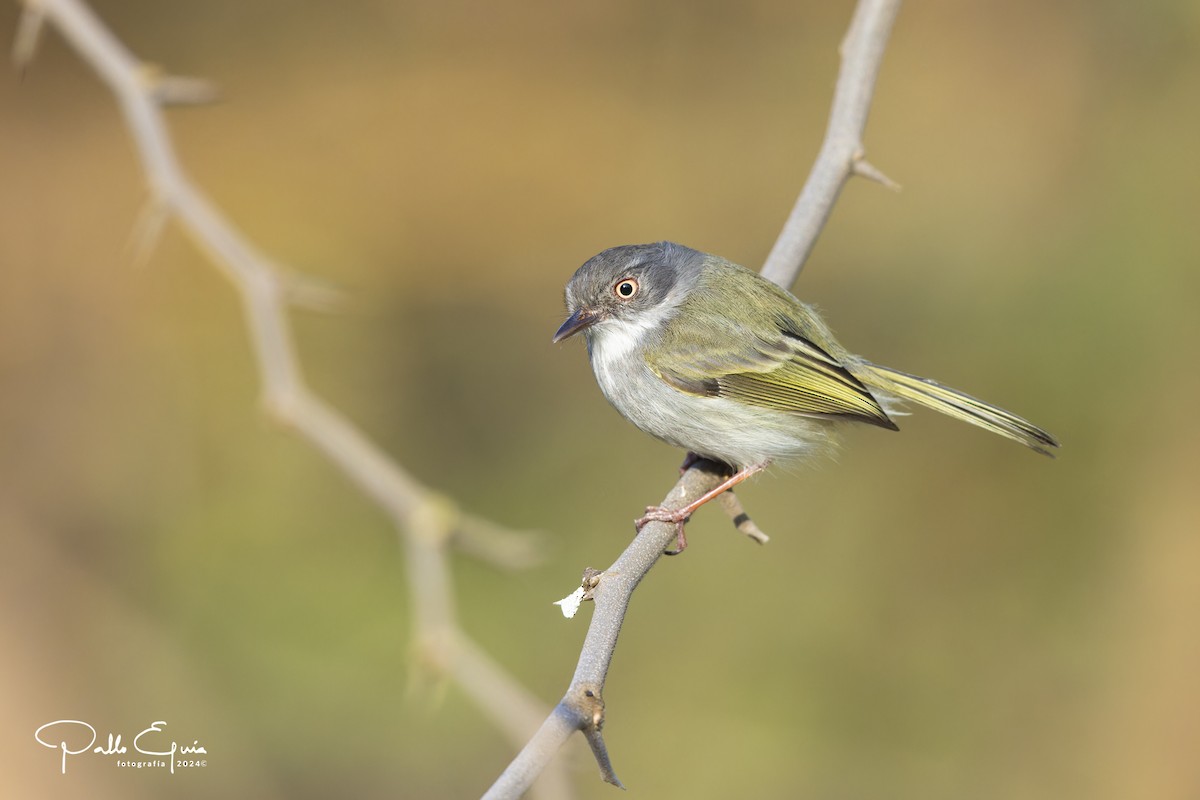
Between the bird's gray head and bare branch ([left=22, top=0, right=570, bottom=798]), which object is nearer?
bare branch ([left=22, top=0, right=570, bottom=798])

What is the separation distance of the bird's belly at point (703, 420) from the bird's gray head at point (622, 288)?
0.66ft

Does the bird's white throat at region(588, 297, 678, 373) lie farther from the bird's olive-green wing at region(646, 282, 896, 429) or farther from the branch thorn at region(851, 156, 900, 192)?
the branch thorn at region(851, 156, 900, 192)

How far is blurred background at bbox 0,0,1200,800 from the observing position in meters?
6.29

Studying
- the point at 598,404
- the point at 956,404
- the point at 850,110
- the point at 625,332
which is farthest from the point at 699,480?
the point at 598,404

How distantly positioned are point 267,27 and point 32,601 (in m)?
4.05

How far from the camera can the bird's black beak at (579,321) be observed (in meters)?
4.37

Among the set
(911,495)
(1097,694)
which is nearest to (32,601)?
(911,495)

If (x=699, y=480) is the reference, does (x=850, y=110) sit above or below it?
above

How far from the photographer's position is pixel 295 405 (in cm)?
281

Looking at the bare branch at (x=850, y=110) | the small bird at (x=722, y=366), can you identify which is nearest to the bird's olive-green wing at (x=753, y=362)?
the small bird at (x=722, y=366)

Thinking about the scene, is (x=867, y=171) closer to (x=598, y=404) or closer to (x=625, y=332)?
(x=625, y=332)

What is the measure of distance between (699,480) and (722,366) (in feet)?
1.55

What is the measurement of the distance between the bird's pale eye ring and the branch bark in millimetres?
544
